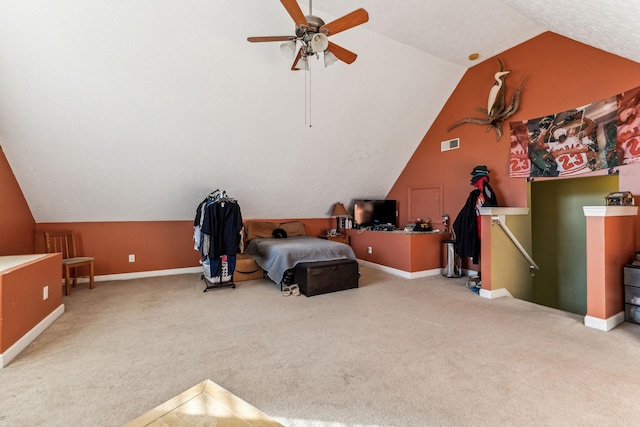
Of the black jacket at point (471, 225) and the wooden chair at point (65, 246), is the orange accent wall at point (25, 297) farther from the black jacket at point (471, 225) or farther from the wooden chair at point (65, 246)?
the black jacket at point (471, 225)

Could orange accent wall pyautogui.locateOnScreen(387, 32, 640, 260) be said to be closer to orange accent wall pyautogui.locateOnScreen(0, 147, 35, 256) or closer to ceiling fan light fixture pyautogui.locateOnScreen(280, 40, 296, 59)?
ceiling fan light fixture pyautogui.locateOnScreen(280, 40, 296, 59)

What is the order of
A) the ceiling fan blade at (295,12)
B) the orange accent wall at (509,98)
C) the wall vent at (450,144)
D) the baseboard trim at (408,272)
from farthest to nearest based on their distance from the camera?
the wall vent at (450,144)
the baseboard trim at (408,272)
the orange accent wall at (509,98)
the ceiling fan blade at (295,12)

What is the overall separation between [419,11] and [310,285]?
352cm

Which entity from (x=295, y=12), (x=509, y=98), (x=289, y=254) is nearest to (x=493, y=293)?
(x=289, y=254)

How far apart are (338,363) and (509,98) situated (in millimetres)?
4420

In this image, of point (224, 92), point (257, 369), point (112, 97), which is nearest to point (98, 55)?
point (112, 97)

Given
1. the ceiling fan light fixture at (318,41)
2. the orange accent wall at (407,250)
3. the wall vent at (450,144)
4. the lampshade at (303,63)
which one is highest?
the lampshade at (303,63)

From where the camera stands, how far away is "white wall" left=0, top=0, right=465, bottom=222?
9.49ft

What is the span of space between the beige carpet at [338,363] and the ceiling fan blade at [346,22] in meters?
2.68

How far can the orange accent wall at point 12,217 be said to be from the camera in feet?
11.4

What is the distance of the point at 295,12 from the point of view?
225 centimetres

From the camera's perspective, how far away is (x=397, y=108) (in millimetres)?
4848

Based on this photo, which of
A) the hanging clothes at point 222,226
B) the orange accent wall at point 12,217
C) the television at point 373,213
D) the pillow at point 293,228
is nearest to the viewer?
the orange accent wall at point 12,217

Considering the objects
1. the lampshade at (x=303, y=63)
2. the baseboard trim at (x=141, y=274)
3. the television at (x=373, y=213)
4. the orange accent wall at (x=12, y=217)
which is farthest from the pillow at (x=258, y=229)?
the lampshade at (x=303, y=63)
